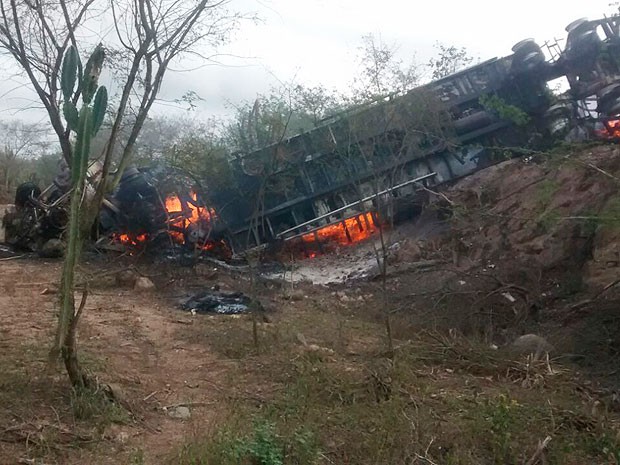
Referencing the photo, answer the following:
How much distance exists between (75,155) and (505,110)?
34.6 feet

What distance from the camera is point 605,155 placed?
9594mm

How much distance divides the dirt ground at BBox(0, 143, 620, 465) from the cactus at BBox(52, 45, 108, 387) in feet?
1.05

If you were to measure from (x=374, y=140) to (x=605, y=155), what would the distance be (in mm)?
3409

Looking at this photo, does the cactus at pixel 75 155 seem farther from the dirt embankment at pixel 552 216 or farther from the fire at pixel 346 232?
the fire at pixel 346 232

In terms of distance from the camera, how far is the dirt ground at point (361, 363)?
154 inches

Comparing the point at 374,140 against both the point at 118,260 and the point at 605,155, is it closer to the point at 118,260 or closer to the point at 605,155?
the point at 605,155

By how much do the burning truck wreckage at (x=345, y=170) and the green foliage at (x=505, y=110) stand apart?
0.13 ft

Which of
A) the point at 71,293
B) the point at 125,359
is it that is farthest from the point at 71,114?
the point at 125,359

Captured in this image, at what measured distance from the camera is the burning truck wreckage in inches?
494

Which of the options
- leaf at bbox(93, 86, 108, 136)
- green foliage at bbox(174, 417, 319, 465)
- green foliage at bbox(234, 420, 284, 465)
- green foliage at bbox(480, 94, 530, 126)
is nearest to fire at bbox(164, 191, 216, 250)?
green foliage at bbox(480, 94, 530, 126)

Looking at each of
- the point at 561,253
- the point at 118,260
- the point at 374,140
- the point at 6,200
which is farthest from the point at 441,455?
the point at 6,200

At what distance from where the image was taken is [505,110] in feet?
42.9

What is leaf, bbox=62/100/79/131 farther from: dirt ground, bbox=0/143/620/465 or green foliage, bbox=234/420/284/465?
green foliage, bbox=234/420/284/465

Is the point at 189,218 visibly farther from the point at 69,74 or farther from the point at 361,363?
the point at 69,74
